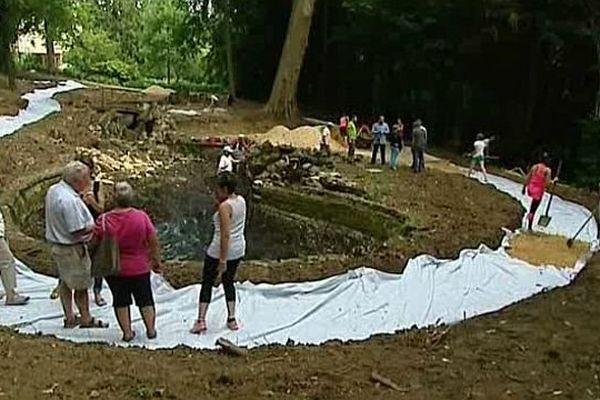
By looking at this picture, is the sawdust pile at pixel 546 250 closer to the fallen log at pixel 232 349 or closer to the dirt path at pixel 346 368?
the dirt path at pixel 346 368

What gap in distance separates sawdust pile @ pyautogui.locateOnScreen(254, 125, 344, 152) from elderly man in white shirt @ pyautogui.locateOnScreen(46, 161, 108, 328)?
1493 centimetres

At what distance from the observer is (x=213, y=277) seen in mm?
6660

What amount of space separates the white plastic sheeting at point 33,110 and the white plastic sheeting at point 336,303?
534 inches

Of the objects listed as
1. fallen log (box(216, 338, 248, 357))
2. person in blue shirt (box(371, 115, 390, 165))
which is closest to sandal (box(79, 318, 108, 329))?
fallen log (box(216, 338, 248, 357))

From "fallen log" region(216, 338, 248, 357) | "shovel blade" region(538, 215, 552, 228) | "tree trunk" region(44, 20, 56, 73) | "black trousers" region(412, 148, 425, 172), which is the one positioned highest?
"fallen log" region(216, 338, 248, 357)

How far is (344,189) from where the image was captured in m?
16.3

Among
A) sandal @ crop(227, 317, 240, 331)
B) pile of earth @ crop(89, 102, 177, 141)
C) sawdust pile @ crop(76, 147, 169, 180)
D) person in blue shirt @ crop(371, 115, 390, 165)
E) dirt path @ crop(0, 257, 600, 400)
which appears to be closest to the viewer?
Result: dirt path @ crop(0, 257, 600, 400)

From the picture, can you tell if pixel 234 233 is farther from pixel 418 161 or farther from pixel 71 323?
pixel 418 161

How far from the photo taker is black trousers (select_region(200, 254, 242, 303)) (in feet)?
21.6

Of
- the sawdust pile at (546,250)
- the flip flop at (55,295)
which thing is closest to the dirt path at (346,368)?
the flip flop at (55,295)

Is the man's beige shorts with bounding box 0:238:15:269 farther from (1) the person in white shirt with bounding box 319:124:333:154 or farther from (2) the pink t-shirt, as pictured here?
(1) the person in white shirt with bounding box 319:124:333:154

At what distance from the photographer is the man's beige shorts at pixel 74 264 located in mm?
6438

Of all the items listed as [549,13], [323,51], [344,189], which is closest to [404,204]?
[344,189]

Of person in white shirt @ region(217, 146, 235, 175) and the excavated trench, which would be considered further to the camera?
person in white shirt @ region(217, 146, 235, 175)
